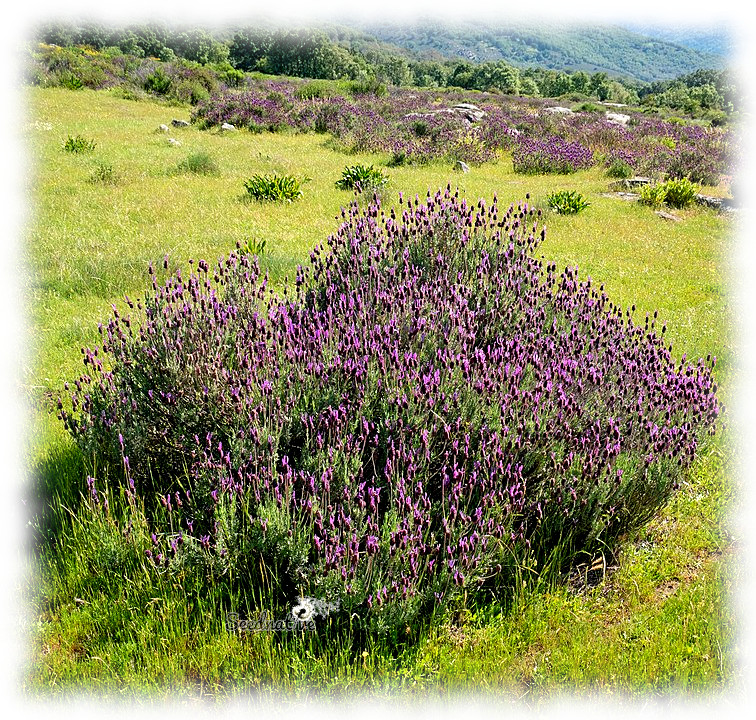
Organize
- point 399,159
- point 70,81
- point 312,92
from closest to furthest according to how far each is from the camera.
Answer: point 399,159, point 312,92, point 70,81

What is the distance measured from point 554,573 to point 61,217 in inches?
377

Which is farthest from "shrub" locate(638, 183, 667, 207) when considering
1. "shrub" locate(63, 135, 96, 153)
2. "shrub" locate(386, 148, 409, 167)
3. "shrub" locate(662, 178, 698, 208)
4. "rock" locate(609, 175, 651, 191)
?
"shrub" locate(63, 135, 96, 153)

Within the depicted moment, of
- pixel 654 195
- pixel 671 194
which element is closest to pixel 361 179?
pixel 654 195

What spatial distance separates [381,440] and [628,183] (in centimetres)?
1403

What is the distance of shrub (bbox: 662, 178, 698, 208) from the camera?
1310 cm

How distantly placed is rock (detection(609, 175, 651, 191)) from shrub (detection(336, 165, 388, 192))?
6.06 metres

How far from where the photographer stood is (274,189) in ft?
36.9

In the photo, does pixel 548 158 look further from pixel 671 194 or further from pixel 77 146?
pixel 77 146

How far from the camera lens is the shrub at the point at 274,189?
36.9 feet

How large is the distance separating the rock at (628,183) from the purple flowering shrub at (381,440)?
39.4 feet

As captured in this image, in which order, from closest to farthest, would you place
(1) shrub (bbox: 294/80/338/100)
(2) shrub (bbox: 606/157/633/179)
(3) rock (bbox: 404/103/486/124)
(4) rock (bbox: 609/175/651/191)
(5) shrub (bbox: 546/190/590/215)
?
(5) shrub (bbox: 546/190/590/215) < (4) rock (bbox: 609/175/651/191) < (2) shrub (bbox: 606/157/633/179) < (3) rock (bbox: 404/103/486/124) < (1) shrub (bbox: 294/80/338/100)

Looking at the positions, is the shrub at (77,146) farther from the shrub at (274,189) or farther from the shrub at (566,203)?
the shrub at (566,203)

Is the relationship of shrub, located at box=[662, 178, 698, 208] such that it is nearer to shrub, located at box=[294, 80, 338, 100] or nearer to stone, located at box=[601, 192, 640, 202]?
stone, located at box=[601, 192, 640, 202]

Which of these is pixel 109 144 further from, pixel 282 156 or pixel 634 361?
pixel 634 361
